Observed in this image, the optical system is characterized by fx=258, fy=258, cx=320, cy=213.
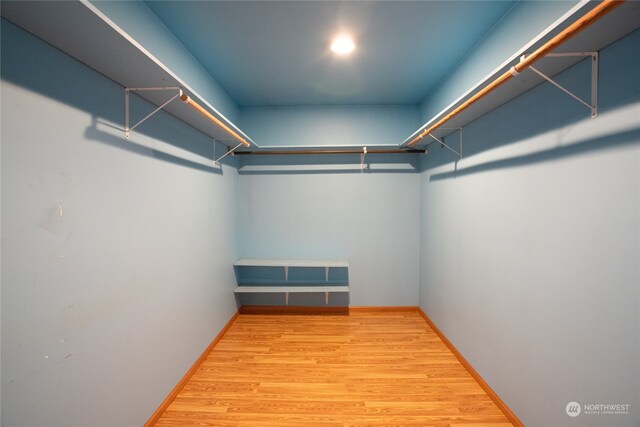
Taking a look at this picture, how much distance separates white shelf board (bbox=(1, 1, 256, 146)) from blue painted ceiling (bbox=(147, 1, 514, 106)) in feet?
2.09

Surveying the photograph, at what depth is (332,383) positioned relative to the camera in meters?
2.09

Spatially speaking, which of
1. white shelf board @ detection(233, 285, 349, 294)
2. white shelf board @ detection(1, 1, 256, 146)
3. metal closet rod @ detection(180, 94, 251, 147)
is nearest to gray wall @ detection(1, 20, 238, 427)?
white shelf board @ detection(1, 1, 256, 146)

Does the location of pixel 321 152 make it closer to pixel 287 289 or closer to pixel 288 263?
pixel 288 263

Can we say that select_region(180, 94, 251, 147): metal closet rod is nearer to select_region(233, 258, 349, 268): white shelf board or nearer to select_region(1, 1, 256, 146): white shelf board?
select_region(1, 1, 256, 146): white shelf board

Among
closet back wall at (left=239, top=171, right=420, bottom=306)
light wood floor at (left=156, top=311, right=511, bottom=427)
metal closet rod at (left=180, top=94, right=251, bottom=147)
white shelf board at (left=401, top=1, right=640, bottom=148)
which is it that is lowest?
light wood floor at (left=156, top=311, right=511, bottom=427)

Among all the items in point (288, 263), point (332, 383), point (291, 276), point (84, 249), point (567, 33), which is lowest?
point (332, 383)

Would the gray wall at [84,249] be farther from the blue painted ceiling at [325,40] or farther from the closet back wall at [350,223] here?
the closet back wall at [350,223]

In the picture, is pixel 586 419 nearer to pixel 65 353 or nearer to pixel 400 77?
pixel 65 353

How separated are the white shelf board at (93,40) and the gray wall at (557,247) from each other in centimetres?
201

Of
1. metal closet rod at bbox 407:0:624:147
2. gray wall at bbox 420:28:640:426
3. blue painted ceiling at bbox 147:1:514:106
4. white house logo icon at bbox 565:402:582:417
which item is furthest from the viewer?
blue painted ceiling at bbox 147:1:514:106

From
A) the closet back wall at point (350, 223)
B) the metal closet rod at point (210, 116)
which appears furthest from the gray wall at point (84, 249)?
the closet back wall at point (350, 223)

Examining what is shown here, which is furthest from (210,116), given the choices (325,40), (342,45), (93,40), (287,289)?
(287,289)

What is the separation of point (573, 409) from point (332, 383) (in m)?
1.47

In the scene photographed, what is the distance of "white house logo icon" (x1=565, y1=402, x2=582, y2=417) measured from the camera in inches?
48.8
